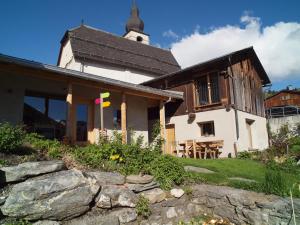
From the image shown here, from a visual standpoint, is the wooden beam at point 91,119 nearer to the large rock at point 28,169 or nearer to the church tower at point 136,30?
the large rock at point 28,169

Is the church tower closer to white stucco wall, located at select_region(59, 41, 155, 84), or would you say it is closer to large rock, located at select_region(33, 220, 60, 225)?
white stucco wall, located at select_region(59, 41, 155, 84)

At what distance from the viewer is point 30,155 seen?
6395mm

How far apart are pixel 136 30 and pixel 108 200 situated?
31.6 meters

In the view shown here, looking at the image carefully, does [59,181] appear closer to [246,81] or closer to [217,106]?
[217,106]

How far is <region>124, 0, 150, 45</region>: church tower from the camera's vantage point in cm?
3468

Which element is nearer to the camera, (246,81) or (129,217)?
(129,217)

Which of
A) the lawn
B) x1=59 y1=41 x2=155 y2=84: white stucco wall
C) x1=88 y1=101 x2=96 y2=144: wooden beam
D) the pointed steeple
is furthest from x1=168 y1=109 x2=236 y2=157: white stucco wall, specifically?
the pointed steeple

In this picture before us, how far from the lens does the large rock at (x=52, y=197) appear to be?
493 centimetres

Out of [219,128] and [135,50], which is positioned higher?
[135,50]

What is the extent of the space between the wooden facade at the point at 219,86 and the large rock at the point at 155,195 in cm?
825

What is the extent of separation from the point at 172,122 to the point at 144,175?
931 centimetres

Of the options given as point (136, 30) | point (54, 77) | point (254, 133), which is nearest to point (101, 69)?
point (54, 77)

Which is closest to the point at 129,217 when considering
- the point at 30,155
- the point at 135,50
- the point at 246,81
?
the point at 30,155

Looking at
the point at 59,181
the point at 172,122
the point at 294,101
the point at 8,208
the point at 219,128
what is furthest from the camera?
the point at 294,101
